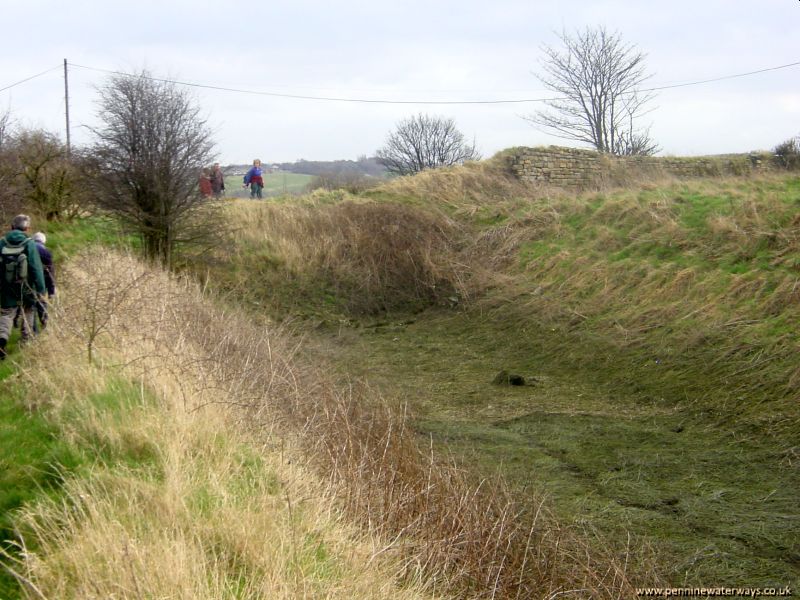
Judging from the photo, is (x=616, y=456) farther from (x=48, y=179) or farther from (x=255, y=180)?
(x=255, y=180)

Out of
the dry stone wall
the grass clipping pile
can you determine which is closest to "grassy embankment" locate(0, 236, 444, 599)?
the grass clipping pile

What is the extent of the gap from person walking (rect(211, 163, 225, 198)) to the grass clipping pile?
13.1 m

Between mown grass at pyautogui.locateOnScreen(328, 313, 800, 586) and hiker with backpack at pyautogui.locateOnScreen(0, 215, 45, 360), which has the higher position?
hiker with backpack at pyautogui.locateOnScreen(0, 215, 45, 360)

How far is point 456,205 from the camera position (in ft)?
→ 78.3

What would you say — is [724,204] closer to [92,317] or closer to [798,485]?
[798,485]

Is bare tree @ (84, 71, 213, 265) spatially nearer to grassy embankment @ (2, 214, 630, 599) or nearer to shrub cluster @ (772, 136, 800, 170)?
grassy embankment @ (2, 214, 630, 599)

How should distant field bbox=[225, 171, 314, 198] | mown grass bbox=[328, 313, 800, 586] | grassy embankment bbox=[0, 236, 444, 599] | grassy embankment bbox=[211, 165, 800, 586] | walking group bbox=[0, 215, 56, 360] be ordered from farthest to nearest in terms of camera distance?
distant field bbox=[225, 171, 314, 198]
walking group bbox=[0, 215, 56, 360]
grassy embankment bbox=[211, 165, 800, 586]
mown grass bbox=[328, 313, 800, 586]
grassy embankment bbox=[0, 236, 444, 599]

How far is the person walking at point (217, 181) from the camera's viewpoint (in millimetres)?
21828

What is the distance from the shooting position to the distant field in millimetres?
29078

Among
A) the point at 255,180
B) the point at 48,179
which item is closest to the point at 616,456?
the point at 48,179

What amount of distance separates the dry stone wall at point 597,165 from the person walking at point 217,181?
9287mm

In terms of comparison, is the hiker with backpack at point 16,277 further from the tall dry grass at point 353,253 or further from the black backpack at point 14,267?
the tall dry grass at point 353,253

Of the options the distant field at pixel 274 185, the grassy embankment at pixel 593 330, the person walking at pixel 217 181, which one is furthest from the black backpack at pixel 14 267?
the distant field at pixel 274 185

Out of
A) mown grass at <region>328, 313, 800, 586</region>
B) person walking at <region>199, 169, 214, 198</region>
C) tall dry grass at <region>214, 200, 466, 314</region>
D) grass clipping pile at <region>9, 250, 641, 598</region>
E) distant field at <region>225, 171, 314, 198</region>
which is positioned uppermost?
distant field at <region>225, 171, 314, 198</region>
